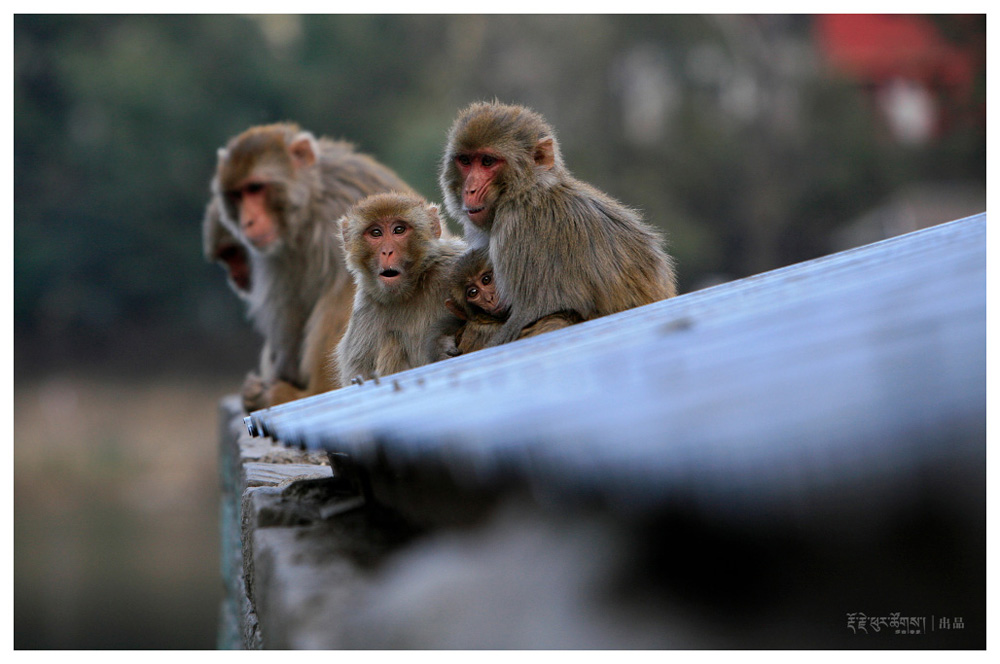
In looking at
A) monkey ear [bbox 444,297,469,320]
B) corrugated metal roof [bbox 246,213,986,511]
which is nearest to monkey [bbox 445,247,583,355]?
monkey ear [bbox 444,297,469,320]

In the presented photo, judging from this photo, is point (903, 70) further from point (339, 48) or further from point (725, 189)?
point (339, 48)

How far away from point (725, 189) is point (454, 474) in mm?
24334

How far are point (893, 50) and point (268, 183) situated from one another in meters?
22.5

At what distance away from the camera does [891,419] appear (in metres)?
1.33

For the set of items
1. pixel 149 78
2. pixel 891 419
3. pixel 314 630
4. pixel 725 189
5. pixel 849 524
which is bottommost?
pixel 314 630

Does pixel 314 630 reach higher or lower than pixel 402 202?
lower

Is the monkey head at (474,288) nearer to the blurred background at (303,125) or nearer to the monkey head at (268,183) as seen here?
the monkey head at (268,183)

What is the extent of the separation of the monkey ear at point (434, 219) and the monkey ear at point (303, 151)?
6.03 ft

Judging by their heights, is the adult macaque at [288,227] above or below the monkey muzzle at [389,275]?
above

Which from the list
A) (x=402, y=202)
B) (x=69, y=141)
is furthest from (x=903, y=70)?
(x=402, y=202)
